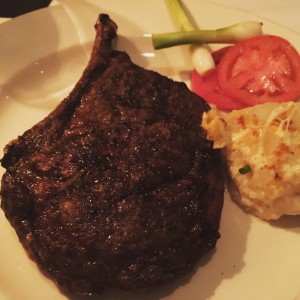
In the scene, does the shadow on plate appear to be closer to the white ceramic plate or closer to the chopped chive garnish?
the white ceramic plate

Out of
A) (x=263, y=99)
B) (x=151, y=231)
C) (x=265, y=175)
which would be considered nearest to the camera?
(x=151, y=231)

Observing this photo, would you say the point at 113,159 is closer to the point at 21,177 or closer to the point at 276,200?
the point at 21,177

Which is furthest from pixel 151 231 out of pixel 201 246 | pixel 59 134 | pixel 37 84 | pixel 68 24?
pixel 68 24

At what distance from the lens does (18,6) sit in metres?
3.91

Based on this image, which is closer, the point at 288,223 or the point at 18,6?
the point at 288,223

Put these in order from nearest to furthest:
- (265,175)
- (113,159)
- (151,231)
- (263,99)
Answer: (151,231) → (113,159) → (265,175) → (263,99)

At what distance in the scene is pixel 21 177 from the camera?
2361 millimetres

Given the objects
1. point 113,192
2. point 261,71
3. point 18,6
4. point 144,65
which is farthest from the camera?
point 18,6

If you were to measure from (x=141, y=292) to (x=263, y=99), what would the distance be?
5.06ft

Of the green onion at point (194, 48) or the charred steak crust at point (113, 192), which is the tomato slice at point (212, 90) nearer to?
the green onion at point (194, 48)

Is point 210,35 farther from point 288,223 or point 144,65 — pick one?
point 288,223

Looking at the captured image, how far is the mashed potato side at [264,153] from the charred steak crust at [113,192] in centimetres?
19

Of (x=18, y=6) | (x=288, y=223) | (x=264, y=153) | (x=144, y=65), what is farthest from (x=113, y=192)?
(x=18, y=6)

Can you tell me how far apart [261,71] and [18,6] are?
2.17 meters
